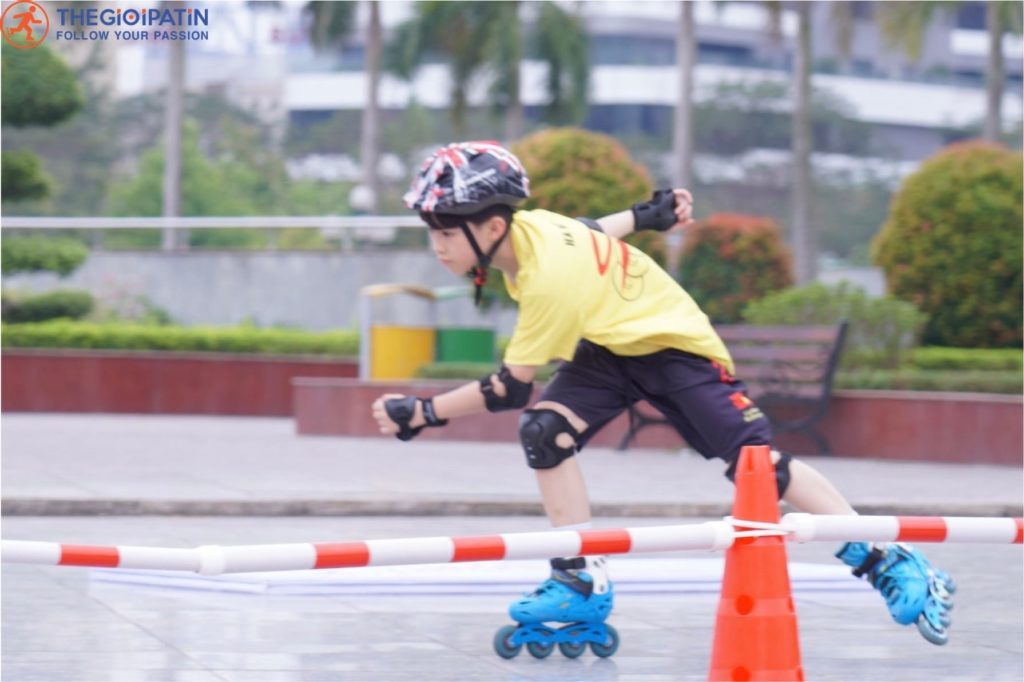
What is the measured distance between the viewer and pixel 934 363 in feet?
48.6

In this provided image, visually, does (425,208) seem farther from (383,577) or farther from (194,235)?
(194,235)

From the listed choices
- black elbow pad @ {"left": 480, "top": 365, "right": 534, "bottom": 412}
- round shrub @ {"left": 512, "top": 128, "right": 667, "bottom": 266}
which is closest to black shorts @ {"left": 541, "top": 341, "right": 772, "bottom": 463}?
black elbow pad @ {"left": 480, "top": 365, "right": 534, "bottom": 412}

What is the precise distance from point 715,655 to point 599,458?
893cm

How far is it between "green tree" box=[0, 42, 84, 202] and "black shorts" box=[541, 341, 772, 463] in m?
16.6

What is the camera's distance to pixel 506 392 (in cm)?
484

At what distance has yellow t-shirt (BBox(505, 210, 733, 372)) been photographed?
15.6 ft

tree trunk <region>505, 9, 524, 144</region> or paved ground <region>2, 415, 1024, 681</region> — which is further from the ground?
tree trunk <region>505, 9, 524, 144</region>

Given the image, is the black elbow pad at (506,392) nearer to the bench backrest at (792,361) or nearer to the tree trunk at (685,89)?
the bench backrest at (792,361)

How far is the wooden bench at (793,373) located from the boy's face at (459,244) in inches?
317

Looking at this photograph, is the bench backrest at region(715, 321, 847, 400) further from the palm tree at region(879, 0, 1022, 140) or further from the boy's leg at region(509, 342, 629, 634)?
the palm tree at region(879, 0, 1022, 140)

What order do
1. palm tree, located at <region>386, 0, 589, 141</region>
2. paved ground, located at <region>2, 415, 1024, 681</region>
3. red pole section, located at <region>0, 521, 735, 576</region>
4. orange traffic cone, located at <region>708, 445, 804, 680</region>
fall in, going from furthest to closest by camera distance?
palm tree, located at <region>386, 0, 589, 141</region> → paved ground, located at <region>2, 415, 1024, 681</region> → orange traffic cone, located at <region>708, 445, 804, 680</region> → red pole section, located at <region>0, 521, 735, 576</region>

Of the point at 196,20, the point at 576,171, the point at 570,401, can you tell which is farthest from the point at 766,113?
the point at 570,401

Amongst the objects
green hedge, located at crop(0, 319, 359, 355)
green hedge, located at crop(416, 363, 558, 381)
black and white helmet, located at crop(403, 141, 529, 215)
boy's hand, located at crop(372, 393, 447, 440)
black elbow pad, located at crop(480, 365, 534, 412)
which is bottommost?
green hedge, located at crop(0, 319, 359, 355)

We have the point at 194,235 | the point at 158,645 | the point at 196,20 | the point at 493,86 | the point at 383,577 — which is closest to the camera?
the point at 158,645
